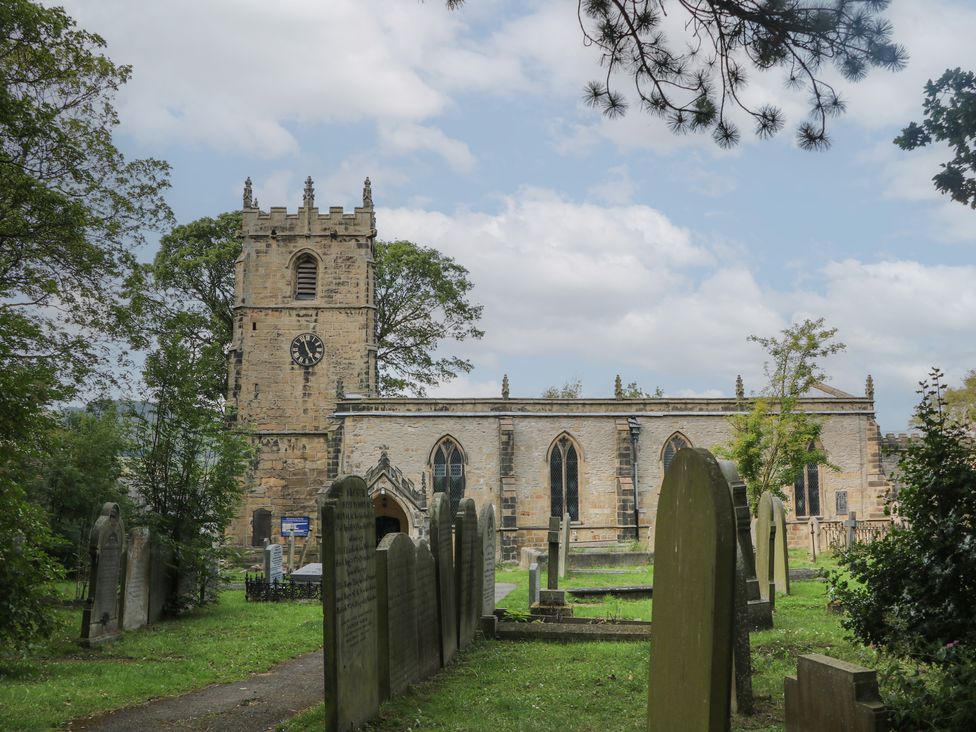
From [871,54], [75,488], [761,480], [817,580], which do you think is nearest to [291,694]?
[871,54]

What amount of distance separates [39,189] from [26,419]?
8293 millimetres

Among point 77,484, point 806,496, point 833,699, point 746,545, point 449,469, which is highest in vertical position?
point 449,469

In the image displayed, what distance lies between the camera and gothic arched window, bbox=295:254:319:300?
119ft

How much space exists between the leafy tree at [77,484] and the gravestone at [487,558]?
10.5 meters

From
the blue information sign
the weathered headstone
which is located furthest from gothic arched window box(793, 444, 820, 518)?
the weathered headstone

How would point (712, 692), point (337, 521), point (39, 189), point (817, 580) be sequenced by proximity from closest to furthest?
point (712, 692), point (337, 521), point (39, 189), point (817, 580)

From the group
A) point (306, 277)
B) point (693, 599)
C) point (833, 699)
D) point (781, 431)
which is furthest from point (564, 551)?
point (693, 599)

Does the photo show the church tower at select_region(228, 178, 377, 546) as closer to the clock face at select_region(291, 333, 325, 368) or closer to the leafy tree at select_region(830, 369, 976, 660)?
the clock face at select_region(291, 333, 325, 368)

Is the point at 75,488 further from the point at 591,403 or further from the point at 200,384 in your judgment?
the point at 591,403

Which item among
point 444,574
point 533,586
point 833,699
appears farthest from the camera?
point 533,586

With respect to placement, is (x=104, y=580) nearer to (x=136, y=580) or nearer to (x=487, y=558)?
(x=136, y=580)

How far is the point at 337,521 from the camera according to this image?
6762 millimetres

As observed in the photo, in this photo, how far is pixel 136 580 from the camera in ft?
47.4

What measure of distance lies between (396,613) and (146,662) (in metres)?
4.93
